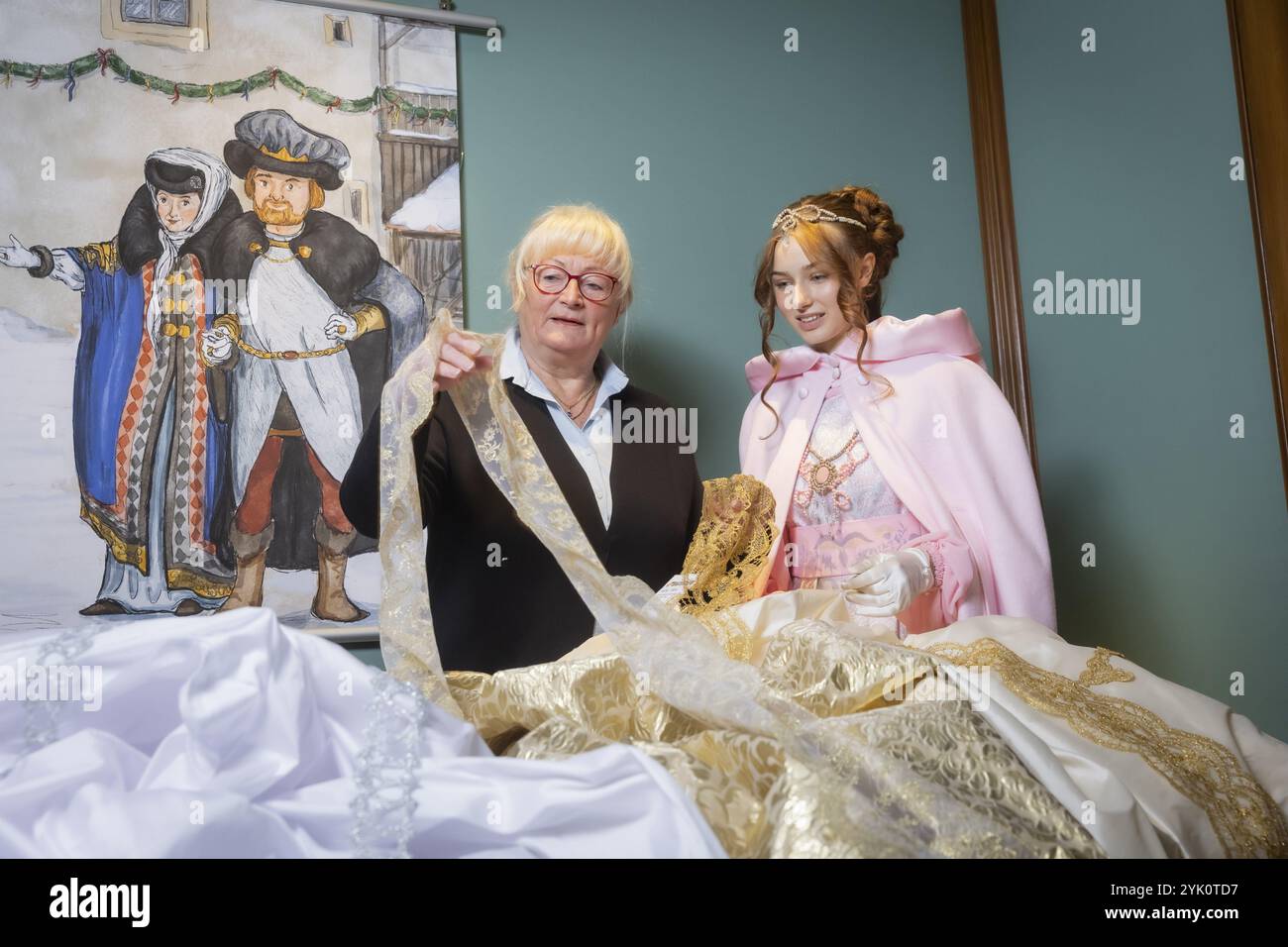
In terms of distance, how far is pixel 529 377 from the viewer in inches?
76.9

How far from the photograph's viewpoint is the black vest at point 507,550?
184 centimetres

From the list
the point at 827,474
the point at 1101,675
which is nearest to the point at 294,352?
the point at 827,474

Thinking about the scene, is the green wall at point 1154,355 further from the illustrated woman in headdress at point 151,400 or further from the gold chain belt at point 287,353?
the illustrated woman in headdress at point 151,400

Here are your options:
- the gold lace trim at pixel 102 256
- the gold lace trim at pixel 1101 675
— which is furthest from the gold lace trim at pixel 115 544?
the gold lace trim at pixel 1101 675

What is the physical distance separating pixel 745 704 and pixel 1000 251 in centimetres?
189

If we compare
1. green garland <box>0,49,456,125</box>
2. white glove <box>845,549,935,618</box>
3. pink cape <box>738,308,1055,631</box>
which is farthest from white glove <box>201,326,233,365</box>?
white glove <box>845,549,935,618</box>

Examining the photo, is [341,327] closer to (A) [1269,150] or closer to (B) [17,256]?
(B) [17,256]

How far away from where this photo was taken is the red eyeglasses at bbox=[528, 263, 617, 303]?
1.94 metres

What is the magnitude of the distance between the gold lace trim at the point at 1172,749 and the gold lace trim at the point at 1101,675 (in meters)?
0.01

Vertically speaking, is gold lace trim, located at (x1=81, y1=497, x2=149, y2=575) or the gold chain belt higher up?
the gold chain belt

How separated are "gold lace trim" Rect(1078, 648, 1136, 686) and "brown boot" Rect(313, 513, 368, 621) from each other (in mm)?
1354

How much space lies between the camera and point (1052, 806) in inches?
40.4

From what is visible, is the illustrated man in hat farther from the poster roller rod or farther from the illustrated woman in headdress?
the poster roller rod
